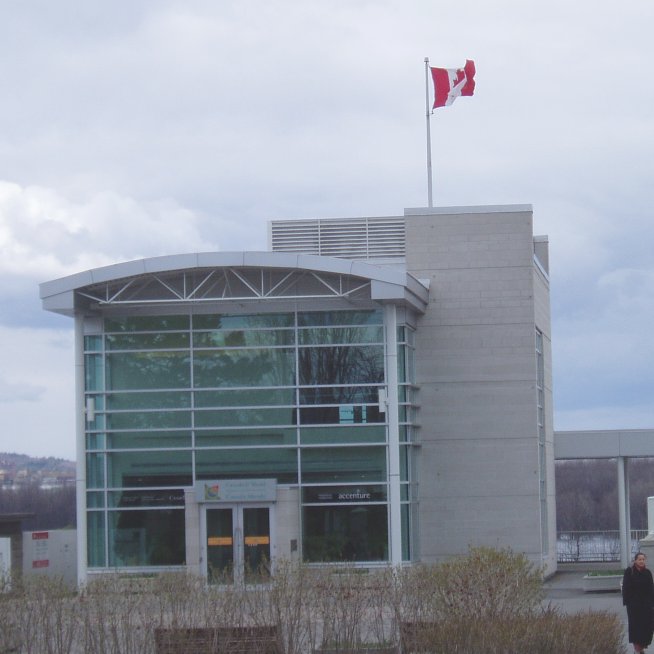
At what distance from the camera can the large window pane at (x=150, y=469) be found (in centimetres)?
3378

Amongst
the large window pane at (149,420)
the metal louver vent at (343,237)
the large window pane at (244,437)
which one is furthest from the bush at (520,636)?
the metal louver vent at (343,237)

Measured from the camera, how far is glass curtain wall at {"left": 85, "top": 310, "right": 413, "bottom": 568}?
109 ft

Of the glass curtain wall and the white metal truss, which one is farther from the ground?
the white metal truss

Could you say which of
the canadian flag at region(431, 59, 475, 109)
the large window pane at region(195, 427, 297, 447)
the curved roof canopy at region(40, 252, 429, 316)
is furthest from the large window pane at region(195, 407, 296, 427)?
the canadian flag at region(431, 59, 475, 109)

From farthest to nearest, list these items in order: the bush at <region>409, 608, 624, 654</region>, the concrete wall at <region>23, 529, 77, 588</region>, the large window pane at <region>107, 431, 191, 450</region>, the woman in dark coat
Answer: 1. the concrete wall at <region>23, 529, 77, 588</region>
2. the large window pane at <region>107, 431, 191, 450</region>
3. the woman in dark coat
4. the bush at <region>409, 608, 624, 654</region>

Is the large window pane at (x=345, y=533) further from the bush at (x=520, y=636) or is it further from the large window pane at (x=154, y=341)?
the bush at (x=520, y=636)

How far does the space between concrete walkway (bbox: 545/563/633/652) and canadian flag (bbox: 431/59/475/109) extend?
15122mm

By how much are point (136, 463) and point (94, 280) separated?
497cm

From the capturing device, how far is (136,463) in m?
34.0

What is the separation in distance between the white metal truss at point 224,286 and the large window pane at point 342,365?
144 centimetres

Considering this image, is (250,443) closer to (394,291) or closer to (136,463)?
(136,463)

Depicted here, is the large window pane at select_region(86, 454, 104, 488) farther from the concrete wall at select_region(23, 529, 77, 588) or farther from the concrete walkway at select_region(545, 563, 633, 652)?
the concrete walkway at select_region(545, 563, 633, 652)

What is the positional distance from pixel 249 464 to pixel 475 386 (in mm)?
6831

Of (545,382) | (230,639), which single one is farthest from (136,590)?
(545,382)
